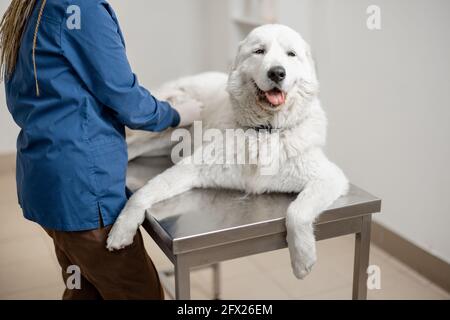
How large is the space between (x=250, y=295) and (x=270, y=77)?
1240mm

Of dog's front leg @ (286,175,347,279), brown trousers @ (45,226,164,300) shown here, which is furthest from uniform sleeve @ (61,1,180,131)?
dog's front leg @ (286,175,347,279)

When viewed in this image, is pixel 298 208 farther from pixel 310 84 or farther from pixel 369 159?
pixel 369 159

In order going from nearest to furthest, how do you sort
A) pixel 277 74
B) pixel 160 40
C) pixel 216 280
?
pixel 277 74, pixel 216 280, pixel 160 40

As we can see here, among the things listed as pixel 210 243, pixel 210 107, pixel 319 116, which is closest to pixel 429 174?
pixel 319 116

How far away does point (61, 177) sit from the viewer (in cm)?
131

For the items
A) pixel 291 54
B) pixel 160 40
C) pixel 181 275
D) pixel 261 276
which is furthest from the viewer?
pixel 160 40

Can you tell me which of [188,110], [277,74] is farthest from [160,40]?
[277,74]

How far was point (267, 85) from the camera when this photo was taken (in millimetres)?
1384

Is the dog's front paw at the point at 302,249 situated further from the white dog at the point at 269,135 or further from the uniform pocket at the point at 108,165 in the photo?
the uniform pocket at the point at 108,165

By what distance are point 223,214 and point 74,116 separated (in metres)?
0.46

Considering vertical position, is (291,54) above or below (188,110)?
above

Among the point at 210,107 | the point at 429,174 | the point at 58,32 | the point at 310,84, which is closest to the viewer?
the point at 58,32

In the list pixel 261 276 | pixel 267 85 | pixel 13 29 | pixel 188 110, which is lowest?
pixel 261 276

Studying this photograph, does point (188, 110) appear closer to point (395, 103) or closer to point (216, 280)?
point (216, 280)
